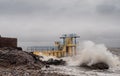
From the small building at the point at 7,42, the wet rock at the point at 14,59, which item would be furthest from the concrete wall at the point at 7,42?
the wet rock at the point at 14,59

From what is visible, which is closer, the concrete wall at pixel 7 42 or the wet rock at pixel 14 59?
the wet rock at pixel 14 59

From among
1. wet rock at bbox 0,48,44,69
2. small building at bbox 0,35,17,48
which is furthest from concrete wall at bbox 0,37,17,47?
wet rock at bbox 0,48,44,69

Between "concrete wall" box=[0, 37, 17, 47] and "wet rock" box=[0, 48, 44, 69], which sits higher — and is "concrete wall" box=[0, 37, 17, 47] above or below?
above

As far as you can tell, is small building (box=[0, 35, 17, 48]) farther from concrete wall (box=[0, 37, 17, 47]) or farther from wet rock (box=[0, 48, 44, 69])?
wet rock (box=[0, 48, 44, 69])

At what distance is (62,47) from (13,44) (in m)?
14.4

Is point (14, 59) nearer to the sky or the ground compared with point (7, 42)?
nearer to the ground

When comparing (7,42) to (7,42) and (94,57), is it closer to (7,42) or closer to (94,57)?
(7,42)

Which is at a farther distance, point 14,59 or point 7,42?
point 7,42

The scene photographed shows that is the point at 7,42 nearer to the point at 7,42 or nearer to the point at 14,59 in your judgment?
the point at 7,42

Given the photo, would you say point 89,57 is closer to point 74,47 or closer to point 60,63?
point 60,63

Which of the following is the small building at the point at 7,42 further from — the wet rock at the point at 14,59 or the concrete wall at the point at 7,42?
the wet rock at the point at 14,59

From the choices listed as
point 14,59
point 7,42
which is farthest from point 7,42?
point 14,59

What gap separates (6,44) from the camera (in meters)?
41.7

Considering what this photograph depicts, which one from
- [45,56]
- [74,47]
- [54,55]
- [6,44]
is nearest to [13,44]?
[6,44]
